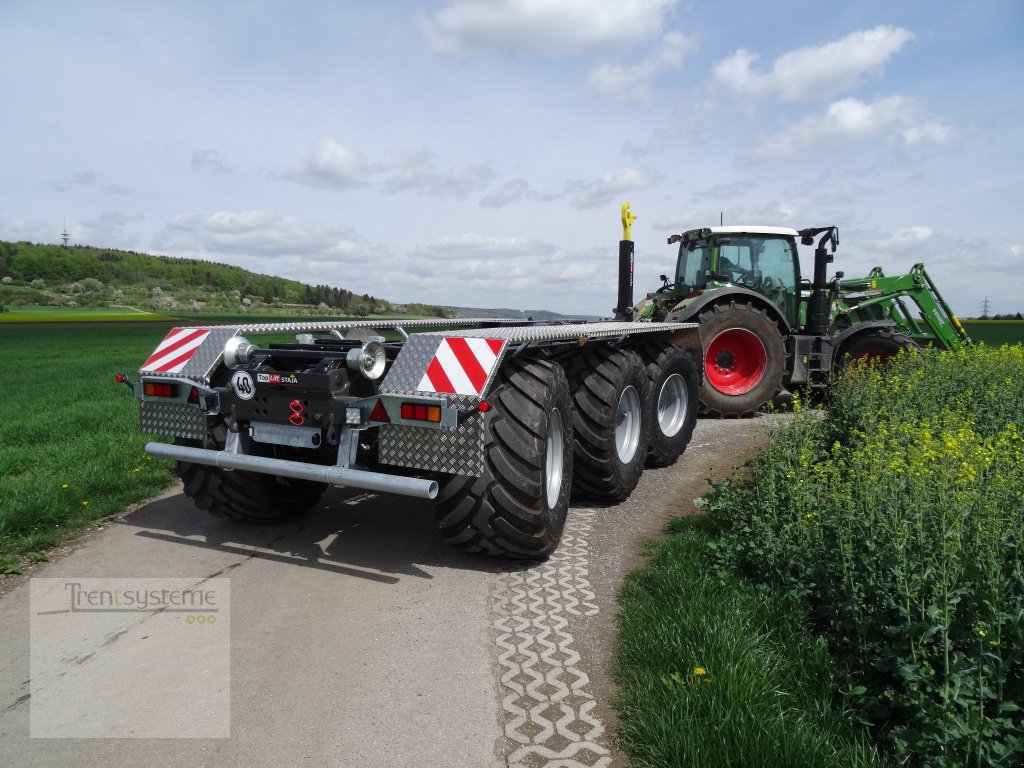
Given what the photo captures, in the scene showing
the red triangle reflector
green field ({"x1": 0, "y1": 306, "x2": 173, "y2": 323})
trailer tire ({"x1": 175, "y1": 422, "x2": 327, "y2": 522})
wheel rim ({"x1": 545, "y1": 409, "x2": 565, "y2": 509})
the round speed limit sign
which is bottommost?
trailer tire ({"x1": 175, "y1": 422, "x2": 327, "y2": 522})

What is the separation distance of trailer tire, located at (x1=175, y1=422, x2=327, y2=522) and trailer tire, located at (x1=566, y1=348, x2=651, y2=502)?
216cm

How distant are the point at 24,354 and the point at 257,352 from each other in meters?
22.3

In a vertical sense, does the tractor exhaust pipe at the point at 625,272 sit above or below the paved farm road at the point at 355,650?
above

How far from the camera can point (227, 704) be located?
279 cm

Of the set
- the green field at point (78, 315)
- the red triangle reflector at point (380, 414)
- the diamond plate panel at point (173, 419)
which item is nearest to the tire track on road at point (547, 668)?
the red triangle reflector at point (380, 414)

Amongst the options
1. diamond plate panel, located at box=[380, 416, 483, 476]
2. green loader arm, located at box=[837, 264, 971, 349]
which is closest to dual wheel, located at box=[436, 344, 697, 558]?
diamond plate panel, located at box=[380, 416, 483, 476]

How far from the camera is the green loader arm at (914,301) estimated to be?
38.2 ft

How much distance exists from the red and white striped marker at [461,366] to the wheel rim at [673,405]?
383 centimetres

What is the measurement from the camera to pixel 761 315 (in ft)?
31.8

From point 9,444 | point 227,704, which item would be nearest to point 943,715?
point 227,704

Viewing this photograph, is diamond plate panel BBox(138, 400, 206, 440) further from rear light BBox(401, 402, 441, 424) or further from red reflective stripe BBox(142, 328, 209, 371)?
rear light BBox(401, 402, 441, 424)

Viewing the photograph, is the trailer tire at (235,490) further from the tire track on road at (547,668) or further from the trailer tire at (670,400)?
the trailer tire at (670,400)

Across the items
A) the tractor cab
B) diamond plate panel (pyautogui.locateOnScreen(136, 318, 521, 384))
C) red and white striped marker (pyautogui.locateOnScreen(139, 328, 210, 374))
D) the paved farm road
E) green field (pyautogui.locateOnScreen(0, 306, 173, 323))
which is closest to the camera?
the paved farm road

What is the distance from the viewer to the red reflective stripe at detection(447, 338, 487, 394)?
146 inches
